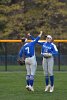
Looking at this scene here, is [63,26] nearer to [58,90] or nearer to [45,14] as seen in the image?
[45,14]

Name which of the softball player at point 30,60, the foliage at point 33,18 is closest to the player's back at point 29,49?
the softball player at point 30,60

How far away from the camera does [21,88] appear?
1741 centimetres

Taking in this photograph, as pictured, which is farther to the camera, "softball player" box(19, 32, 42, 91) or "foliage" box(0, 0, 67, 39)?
"foliage" box(0, 0, 67, 39)

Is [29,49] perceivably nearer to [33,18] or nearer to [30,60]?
[30,60]

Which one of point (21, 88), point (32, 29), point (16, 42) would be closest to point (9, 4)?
point (32, 29)

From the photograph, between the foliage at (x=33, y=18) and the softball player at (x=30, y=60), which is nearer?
the softball player at (x=30, y=60)

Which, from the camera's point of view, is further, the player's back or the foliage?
the foliage

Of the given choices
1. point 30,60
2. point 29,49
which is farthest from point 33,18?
point 30,60

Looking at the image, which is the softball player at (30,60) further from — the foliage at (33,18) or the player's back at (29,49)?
the foliage at (33,18)

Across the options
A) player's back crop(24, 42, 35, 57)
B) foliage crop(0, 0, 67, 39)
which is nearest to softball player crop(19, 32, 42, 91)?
player's back crop(24, 42, 35, 57)

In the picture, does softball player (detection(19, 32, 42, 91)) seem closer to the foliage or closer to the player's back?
the player's back

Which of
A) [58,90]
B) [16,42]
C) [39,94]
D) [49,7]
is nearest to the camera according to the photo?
[39,94]

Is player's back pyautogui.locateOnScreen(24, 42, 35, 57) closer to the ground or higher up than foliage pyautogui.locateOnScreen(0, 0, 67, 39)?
higher up

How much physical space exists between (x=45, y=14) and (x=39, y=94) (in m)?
25.6
